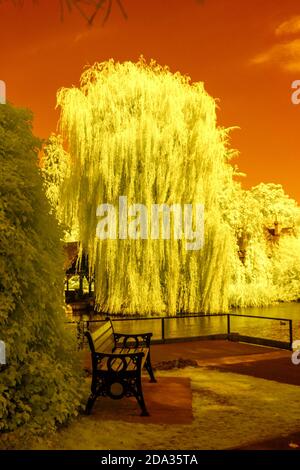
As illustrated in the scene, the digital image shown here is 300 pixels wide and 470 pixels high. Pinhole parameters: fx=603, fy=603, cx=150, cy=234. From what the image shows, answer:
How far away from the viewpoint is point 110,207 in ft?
77.8

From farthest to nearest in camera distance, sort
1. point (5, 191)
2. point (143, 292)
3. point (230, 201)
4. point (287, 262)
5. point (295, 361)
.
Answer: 1. point (287, 262)
2. point (230, 201)
3. point (143, 292)
4. point (295, 361)
5. point (5, 191)

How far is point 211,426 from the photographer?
19.1 feet

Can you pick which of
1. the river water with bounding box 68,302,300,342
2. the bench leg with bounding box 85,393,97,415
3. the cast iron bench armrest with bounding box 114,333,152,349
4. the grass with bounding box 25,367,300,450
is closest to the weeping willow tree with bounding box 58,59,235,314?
the river water with bounding box 68,302,300,342

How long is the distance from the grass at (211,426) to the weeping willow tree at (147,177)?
15863mm

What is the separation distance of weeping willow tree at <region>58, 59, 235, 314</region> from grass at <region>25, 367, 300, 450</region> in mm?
15863

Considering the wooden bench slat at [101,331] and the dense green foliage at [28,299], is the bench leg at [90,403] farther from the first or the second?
the wooden bench slat at [101,331]

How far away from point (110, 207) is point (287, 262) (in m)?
17.0

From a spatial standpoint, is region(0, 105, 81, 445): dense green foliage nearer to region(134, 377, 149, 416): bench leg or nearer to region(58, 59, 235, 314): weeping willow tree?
region(134, 377, 149, 416): bench leg

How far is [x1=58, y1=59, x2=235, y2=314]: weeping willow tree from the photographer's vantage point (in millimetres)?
23516

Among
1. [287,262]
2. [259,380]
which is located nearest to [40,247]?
[259,380]

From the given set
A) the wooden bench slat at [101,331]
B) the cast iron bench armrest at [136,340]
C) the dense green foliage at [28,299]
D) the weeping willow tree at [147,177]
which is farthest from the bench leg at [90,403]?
the weeping willow tree at [147,177]

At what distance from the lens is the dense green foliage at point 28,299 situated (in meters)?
5.12
